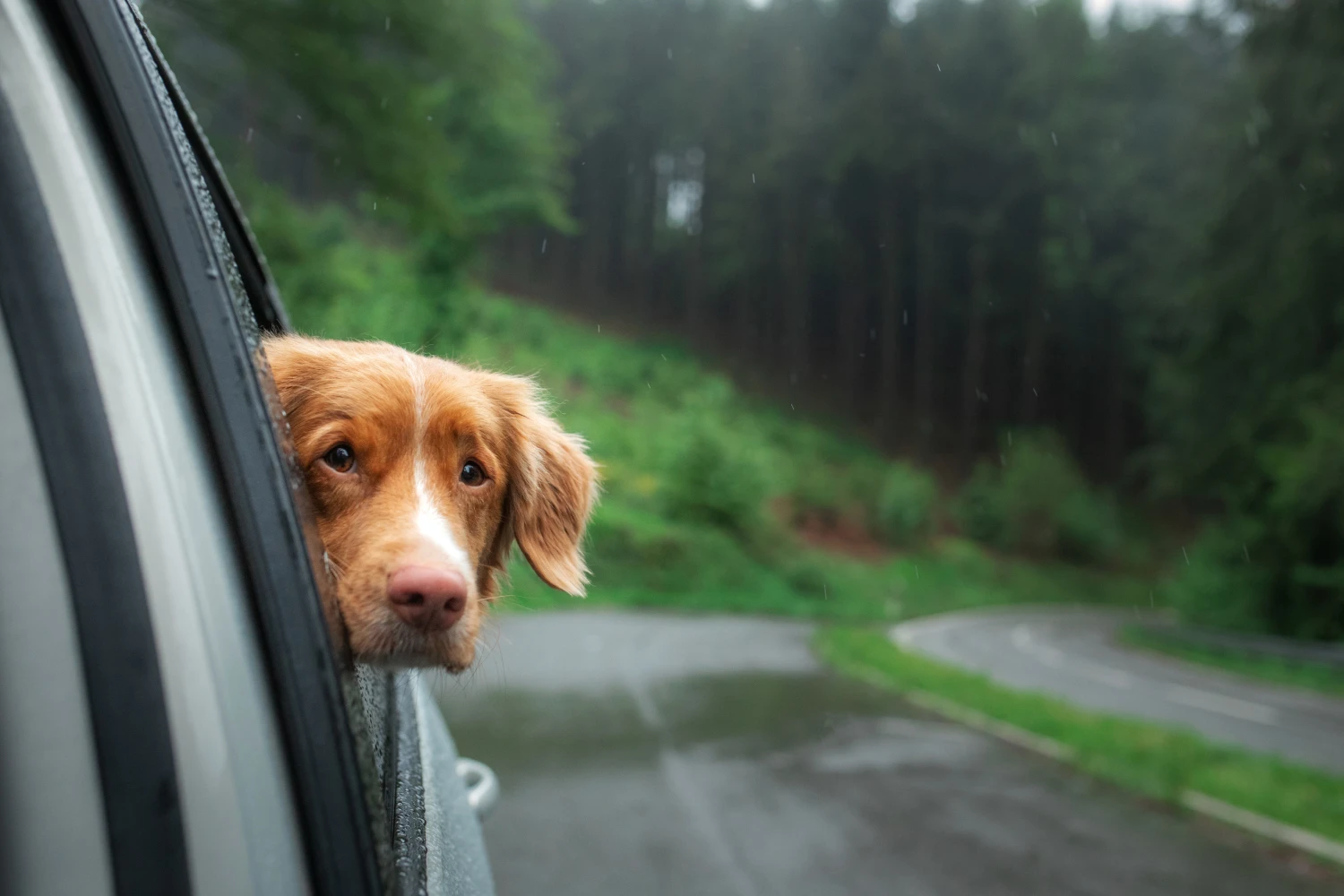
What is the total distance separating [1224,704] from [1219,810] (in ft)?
33.8

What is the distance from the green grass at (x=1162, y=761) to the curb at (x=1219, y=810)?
0.26 feet

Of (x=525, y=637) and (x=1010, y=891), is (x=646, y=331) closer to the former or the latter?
(x=525, y=637)

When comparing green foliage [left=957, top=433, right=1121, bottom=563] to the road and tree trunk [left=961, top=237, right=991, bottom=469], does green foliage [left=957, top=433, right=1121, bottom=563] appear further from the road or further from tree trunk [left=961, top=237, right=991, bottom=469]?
the road

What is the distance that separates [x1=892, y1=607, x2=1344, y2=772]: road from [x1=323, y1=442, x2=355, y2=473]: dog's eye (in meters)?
13.4

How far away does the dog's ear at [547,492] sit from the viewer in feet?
6.23

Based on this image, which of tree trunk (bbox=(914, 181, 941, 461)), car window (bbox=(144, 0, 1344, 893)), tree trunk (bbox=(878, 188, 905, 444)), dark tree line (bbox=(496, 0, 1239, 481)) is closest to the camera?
car window (bbox=(144, 0, 1344, 893))

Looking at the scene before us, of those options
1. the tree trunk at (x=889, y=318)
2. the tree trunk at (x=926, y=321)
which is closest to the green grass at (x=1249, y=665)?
the tree trunk at (x=926, y=321)

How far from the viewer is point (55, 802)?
2.78 feet

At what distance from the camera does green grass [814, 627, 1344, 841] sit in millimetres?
8617

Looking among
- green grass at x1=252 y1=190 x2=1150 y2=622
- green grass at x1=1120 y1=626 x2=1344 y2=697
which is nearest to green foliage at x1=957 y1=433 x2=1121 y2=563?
green grass at x1=252 y1=190 x2=1150 y2=622

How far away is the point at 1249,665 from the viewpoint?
24016mm

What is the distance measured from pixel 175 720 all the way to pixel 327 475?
A: 656mm

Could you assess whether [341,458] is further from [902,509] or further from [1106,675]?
[902,509]

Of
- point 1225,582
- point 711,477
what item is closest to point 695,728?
point 711,477
